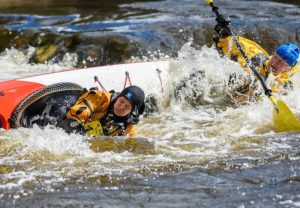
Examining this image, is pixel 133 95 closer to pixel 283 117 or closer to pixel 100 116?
pixel 100 116

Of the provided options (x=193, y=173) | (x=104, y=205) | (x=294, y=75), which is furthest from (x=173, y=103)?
(x=104, y=205)

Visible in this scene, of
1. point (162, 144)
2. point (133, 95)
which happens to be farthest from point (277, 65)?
point (133, 95)

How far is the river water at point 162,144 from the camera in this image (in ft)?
14.7

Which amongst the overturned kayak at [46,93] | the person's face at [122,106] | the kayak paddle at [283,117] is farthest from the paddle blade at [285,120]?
the overturned kayak at [46,93]

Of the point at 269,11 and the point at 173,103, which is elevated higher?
the point at 269,11

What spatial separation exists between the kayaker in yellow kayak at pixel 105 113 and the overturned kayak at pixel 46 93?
42 centimetres

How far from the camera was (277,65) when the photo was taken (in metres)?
7.65

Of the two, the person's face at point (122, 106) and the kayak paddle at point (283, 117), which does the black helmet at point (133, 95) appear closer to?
the person's face at point (122, 106)

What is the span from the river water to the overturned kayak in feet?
1.15

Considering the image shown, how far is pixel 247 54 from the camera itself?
8.16 m

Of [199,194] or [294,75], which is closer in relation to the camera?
[199,194]

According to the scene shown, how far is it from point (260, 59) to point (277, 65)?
0.39m

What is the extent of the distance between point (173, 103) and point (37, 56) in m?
4.09

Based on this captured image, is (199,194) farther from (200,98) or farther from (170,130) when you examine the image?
(200,98)
